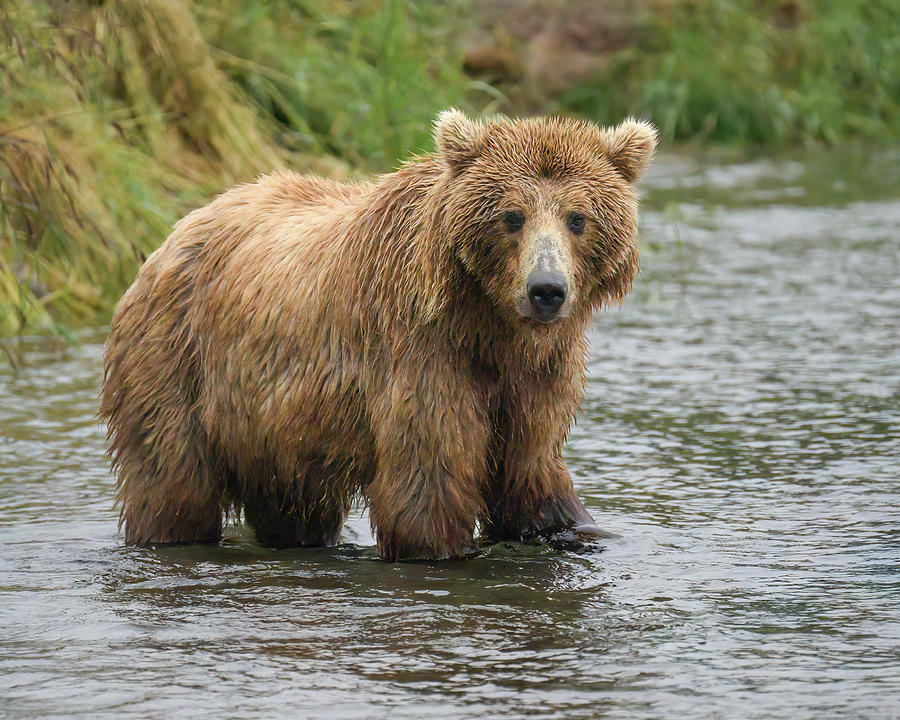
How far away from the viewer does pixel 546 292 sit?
4.75 meters

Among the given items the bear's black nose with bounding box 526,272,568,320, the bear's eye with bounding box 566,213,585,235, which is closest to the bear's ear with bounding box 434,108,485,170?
the bear's eye with bounding box 566,213,585,235

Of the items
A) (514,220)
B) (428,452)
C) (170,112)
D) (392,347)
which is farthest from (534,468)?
(170,112)

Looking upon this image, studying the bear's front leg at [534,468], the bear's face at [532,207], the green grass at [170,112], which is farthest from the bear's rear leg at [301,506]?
the green grass at [170,112]

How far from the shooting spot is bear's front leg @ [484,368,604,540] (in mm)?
5145

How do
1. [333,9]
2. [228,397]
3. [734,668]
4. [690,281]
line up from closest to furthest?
[734,668]
[228,397]
[690,281]
[333,9]

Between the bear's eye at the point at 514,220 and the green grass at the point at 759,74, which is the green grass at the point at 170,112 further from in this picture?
the green grass at the point at 759,74

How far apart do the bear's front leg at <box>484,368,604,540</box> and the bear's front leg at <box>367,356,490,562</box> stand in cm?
13

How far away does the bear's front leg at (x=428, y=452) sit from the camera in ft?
16.3

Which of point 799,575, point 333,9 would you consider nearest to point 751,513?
point 799,575

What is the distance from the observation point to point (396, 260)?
16.8 ft

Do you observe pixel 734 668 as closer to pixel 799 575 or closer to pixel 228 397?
pixel 799 575

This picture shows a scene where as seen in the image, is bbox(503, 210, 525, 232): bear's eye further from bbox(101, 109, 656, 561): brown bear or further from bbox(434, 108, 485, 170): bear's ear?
bbox(434, 108, 485, 170): bear's ear

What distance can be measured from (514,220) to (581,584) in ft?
3.74

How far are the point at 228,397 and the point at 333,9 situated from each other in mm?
7888
